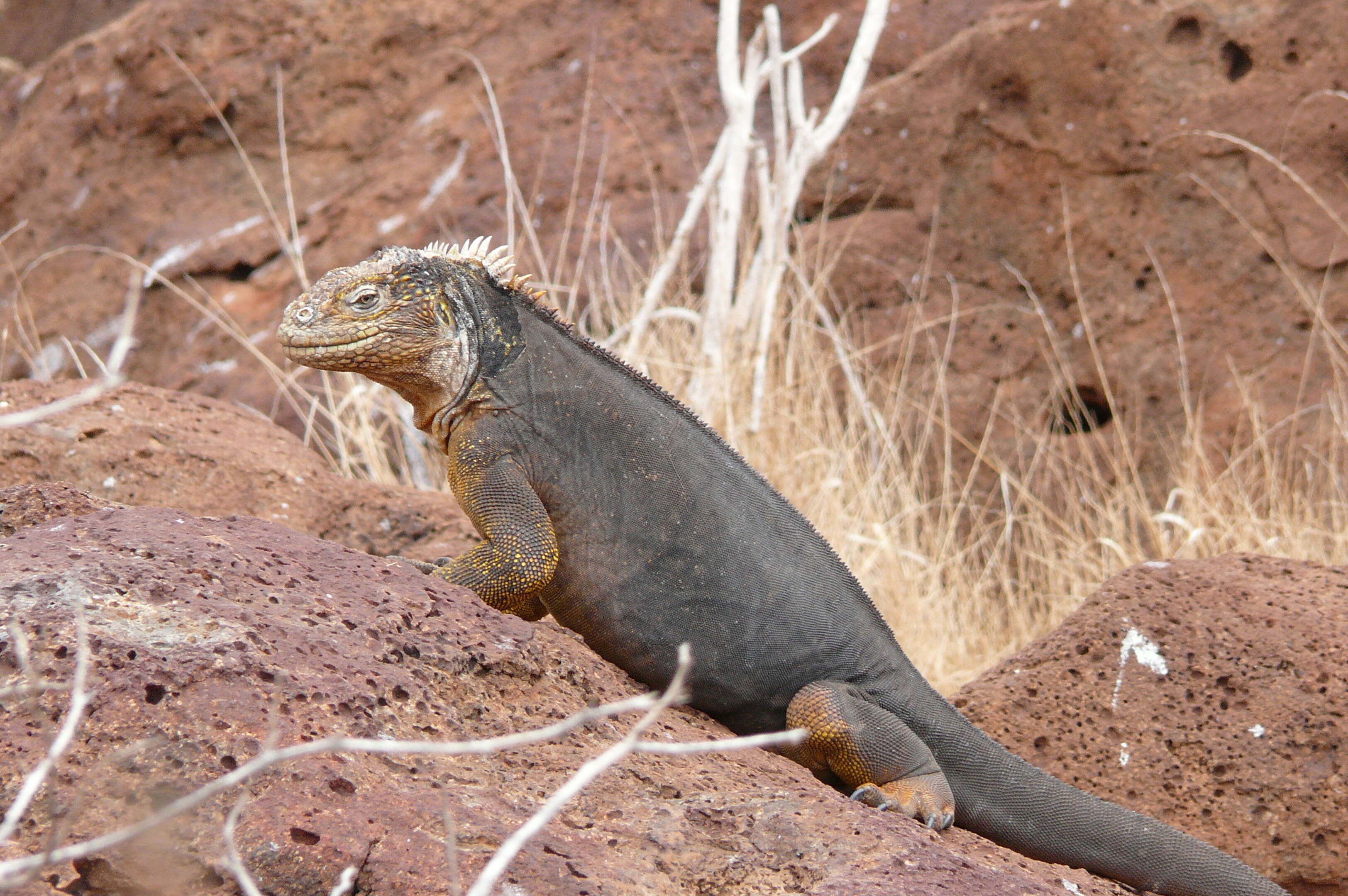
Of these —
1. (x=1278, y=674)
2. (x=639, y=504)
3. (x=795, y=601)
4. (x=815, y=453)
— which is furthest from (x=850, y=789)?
(x=815, y=453)

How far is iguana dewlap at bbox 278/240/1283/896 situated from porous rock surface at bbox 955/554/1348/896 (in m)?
0.37

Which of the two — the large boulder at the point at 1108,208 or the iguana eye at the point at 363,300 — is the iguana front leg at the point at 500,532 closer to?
the iguana eye at the point at 363,300

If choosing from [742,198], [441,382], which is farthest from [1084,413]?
[441,382]

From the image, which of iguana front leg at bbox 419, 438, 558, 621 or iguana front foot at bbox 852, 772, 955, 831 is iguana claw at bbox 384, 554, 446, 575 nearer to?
iguana front leg at bbox 419, 438, 558, 621

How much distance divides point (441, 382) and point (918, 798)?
1.65 metres

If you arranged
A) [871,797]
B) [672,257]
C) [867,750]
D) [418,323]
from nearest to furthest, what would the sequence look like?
[871,797], [867,750], [418,323], [672,257]

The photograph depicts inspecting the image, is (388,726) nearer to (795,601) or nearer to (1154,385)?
(795,601)

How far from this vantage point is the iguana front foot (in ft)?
10.8

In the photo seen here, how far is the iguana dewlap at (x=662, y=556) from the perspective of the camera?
3.41 meters

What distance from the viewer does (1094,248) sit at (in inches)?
306

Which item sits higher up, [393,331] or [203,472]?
[393,331]

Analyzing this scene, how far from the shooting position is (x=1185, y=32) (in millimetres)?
7461

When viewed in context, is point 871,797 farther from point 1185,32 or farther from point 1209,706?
point 1185,32

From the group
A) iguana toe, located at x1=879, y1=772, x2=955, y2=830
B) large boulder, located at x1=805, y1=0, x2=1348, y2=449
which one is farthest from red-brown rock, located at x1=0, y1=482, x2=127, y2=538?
large boulder, located at x1=805, y1=0, x2=1348, y2=449
